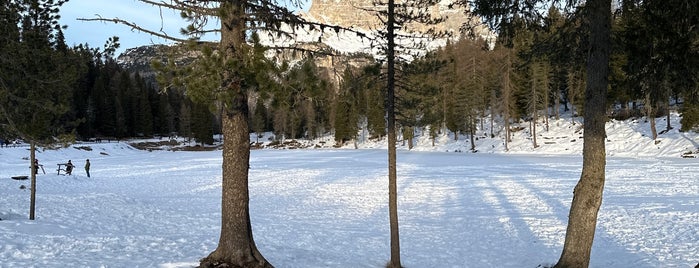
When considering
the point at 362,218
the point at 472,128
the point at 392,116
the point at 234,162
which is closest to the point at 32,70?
the point at 234,162

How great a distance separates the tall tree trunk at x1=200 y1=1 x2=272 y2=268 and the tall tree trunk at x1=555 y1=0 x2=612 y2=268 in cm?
526

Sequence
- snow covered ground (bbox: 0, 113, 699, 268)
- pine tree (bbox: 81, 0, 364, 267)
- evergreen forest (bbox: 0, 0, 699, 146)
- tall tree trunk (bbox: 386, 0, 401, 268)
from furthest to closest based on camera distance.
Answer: tall tree trunk (bbox: 386, 0, 401, 268) → snow covered ground (bbox: 0, 113, 699, 268) → evergreen forest (bbox: 0, 0, 699, 146) → pine tree (bbox: 81, 0, 364, 267)

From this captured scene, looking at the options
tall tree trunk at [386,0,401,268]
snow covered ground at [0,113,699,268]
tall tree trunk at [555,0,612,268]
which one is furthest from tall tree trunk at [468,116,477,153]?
tall tree trunk at [555,0,612,268]

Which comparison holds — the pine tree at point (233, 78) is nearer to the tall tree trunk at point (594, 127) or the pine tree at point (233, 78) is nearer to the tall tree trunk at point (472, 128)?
the tall tree trunk at point (594, 127)

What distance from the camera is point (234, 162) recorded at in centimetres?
661

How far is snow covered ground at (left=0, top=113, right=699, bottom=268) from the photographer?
8.91 m

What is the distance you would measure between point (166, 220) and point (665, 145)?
41651 mm

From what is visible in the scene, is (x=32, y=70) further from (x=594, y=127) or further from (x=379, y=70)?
(x=594, y=127)

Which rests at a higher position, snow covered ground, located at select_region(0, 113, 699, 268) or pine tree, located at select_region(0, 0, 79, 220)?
pine tree, located at select_region(0, 0, 79, 220)

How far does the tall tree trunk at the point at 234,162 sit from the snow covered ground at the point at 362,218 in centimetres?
93

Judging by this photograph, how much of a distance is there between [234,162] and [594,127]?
226 inches

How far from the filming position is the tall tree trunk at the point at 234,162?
243 inches

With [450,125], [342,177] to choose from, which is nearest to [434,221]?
[342,177]

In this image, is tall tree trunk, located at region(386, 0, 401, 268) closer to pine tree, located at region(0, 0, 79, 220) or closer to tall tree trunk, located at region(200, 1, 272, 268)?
tall tree trunk, located at region(200, 1, 272, 268)
